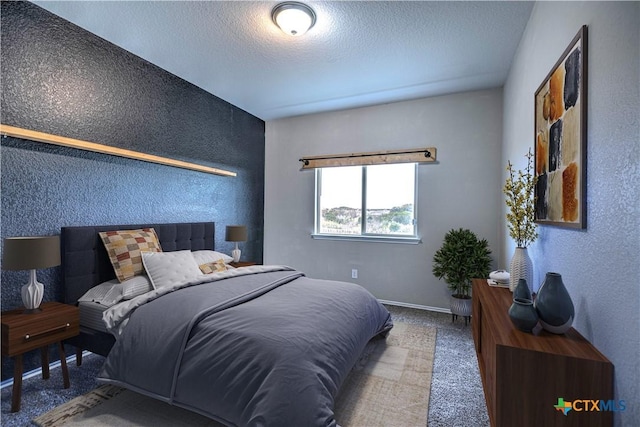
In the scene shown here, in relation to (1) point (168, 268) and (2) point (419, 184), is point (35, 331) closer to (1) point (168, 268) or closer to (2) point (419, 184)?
(1) point (168, 268)

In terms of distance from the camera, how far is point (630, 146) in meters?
0.99

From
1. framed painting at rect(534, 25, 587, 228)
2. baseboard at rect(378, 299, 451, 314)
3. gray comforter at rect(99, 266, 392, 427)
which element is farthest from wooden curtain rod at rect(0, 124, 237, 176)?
framed painting at rect(534, 25, 587, 228)

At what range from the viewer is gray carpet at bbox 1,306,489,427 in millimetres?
1716

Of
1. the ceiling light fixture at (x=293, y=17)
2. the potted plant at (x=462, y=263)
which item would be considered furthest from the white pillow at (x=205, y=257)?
the potted plant at (x=462, y=263)

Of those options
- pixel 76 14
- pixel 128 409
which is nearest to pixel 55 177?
pixel 76 14

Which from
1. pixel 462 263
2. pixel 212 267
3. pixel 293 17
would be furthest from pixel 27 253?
pixel 462 263

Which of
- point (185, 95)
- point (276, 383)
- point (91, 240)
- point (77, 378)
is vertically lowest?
point (77, 378)

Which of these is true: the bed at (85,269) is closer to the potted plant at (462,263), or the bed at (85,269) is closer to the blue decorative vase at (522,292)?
the blue decorative vase at (522,292)

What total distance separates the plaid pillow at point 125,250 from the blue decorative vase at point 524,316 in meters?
2.65

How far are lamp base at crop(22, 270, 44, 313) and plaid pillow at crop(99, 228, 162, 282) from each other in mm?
503

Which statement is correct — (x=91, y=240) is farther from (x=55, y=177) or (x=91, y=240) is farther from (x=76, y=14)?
(x=76, y=14)

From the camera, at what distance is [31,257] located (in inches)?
71.4

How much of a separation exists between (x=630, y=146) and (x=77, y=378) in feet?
10.9

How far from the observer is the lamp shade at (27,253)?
1.78 m
